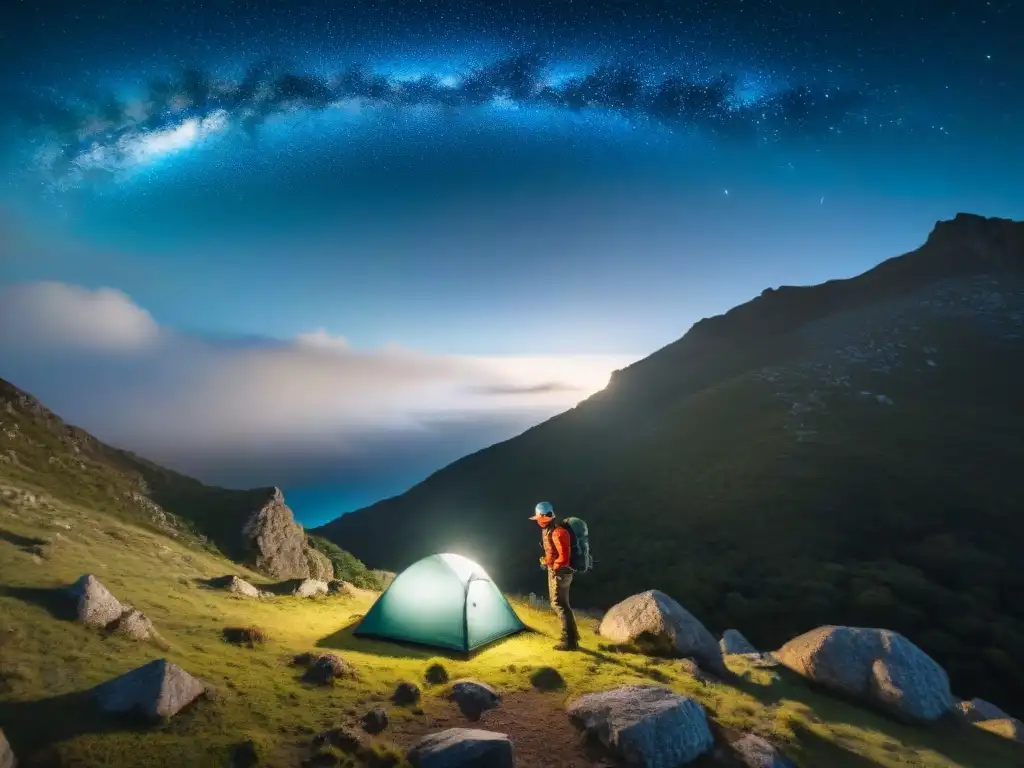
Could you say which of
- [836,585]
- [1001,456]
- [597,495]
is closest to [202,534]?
[836,585]

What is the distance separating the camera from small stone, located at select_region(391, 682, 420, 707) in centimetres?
940

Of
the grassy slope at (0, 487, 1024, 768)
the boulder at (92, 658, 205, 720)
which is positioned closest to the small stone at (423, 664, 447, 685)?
the grassy slope at (0, 487, 1024, 768)

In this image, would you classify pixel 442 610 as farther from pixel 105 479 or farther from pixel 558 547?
pixel 105 479

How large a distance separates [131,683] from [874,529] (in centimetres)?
5951

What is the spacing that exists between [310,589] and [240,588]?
2.17 meters

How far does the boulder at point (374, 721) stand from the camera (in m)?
8.28

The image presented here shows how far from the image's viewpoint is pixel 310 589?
1803cm

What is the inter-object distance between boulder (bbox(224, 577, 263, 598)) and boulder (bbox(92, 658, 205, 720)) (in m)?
9.20

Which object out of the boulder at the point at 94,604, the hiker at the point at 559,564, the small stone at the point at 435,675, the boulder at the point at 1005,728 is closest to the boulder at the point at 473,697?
the small stone at the point at 435,675

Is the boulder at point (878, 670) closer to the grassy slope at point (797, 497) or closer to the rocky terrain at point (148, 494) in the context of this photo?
the rocky terrain at point (148, 494)

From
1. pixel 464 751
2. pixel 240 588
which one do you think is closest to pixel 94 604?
pixel 240 588

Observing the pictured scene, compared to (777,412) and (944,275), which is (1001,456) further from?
(944,275)

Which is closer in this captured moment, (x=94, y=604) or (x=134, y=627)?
(x=134, y=627)

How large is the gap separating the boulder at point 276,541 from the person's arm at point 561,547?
16.8 m
